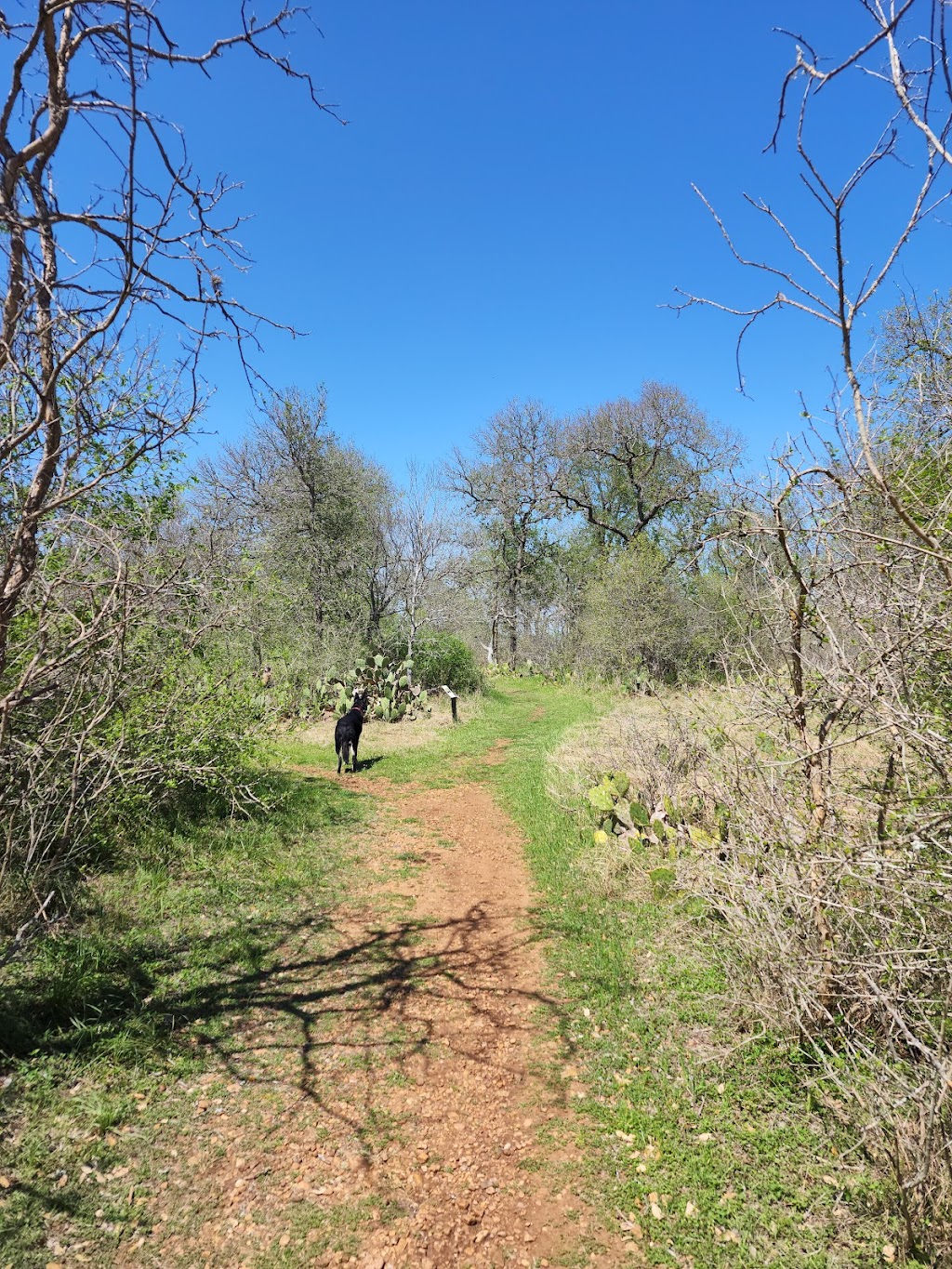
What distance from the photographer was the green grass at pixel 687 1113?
8.18 feet

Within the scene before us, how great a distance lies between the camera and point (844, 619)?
3.13 meters

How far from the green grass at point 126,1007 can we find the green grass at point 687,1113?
2214 mm

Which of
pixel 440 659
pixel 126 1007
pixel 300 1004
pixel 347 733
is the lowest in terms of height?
pixel 300 1004

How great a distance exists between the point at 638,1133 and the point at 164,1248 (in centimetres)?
223

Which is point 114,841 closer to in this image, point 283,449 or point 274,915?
point 274,915

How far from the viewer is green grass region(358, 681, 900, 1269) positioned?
8.18ft

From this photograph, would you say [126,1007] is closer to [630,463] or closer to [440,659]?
[440,659]

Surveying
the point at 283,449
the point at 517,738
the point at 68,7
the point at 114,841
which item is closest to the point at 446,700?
the point at 517,738

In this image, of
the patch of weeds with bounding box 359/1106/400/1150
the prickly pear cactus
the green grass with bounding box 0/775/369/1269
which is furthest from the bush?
the patch of weeds with bounding box 359/1106/400/1150

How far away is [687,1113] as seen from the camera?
3164 millimetres

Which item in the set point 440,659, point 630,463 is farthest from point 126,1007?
point 630,463

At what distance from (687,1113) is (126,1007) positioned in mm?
3440

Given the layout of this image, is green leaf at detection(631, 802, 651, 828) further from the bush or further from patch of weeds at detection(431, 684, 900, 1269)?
the bush

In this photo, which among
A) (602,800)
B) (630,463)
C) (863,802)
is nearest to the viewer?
(863,802)
